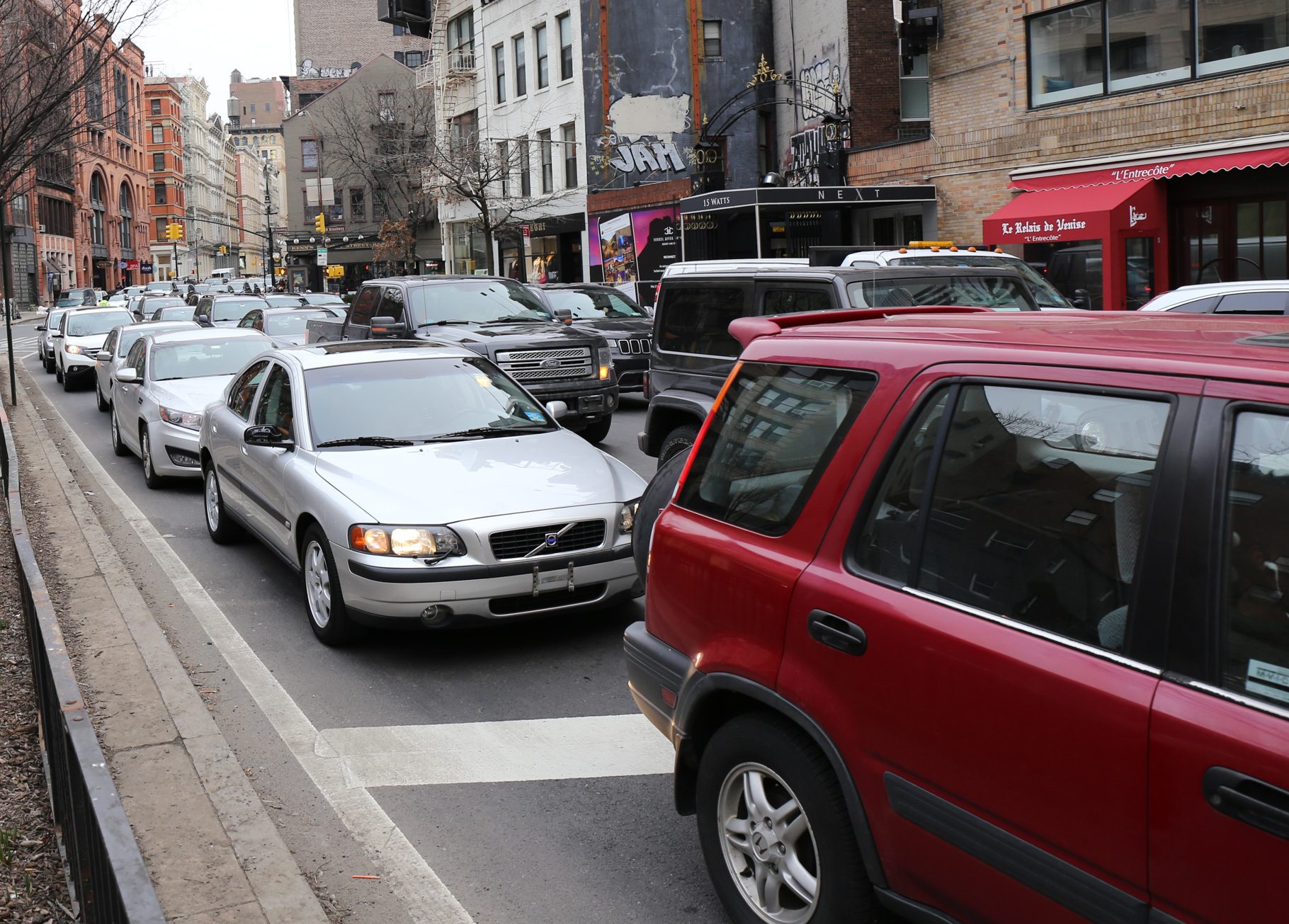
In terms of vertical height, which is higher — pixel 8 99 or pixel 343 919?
pixel 8 99

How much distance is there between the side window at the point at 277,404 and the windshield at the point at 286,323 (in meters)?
13.8

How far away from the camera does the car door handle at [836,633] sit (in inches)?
119

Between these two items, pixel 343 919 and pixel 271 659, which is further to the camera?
pixel 271 659

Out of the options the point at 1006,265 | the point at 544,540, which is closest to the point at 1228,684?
the point at 544,540

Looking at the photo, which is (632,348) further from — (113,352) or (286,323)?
(286,323)

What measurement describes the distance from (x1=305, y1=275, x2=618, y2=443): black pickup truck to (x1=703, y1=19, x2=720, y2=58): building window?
2272cm

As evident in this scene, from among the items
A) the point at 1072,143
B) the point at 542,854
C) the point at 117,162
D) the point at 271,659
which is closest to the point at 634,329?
the point at 1072,143

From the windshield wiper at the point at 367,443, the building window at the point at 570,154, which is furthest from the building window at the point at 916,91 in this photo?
the windshield wiper at the point at 367,443

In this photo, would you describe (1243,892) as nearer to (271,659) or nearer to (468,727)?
(468,727)

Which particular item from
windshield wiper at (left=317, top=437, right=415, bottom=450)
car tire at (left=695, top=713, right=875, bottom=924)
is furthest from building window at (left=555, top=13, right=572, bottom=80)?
car tire at (left=695, top=713, right=875, bottom=924)

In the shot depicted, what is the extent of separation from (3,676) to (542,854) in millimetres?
3220

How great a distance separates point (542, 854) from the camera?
4328mm

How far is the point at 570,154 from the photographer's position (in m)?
40.6

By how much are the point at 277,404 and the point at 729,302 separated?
3.54 m
